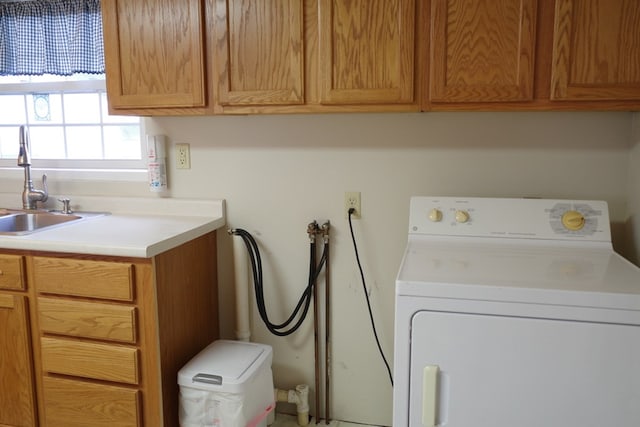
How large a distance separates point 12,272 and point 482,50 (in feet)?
6.16

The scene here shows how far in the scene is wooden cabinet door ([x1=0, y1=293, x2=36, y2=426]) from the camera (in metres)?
1.89

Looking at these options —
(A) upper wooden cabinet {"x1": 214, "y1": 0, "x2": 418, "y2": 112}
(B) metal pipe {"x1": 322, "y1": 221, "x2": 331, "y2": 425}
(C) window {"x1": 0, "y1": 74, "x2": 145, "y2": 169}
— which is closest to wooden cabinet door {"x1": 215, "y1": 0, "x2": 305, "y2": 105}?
(A) upper wooden cabinet {"x1": 214, "y1": 0, "x2": 418, "y2": 112}

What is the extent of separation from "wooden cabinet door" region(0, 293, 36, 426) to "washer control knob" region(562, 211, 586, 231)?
6.62ft

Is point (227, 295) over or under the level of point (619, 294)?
under

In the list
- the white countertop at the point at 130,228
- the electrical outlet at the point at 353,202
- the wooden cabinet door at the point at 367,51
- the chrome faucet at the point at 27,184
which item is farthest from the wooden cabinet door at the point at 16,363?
the wooden cabinet door at the point at 367,51

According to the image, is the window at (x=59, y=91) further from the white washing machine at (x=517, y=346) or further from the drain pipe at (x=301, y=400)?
the white washing machine at (x=517, y=346)

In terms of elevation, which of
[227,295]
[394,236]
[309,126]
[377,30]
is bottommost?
[227,295]

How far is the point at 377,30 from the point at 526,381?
3.98 ft

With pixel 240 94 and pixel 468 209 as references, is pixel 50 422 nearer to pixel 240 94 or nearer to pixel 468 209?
pixel 240 94

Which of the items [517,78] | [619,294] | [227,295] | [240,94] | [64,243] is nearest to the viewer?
[619,294]

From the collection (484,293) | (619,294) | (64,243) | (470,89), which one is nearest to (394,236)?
(470,89)

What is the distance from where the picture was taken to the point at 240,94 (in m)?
1.90

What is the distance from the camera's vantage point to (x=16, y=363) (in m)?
1.92

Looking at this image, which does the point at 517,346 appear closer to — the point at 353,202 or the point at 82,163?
the point at 353,202
